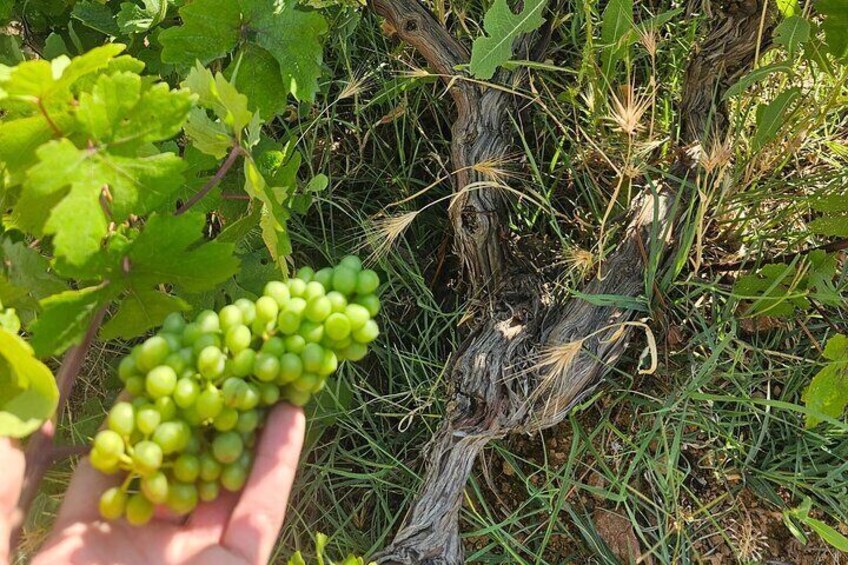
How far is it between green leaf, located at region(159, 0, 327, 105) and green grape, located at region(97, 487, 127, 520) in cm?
80

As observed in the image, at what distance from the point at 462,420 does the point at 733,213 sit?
844mm

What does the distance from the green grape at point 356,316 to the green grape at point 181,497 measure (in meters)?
0.32

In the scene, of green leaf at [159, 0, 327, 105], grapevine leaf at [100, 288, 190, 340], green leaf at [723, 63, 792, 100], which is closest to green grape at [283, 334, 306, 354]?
grapevine leaf at [100, 288, 190, 340]

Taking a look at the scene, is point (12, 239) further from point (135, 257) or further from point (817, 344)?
point (817, 344)

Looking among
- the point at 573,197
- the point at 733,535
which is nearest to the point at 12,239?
the point at 573,197

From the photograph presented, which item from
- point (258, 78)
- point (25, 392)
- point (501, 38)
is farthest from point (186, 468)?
point (501, 38)

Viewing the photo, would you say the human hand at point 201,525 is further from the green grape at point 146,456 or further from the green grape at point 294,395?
the green grape at point 146,456

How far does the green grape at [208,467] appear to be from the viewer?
1.08 metres

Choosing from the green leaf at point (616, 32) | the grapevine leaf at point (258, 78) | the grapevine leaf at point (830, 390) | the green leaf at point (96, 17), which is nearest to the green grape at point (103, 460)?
the grapevine leaf at point (258, 78)

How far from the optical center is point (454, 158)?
5.76ft

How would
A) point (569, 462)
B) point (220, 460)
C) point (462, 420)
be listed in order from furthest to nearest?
point (569, 462) → point (462, 420) → point (220, 460)

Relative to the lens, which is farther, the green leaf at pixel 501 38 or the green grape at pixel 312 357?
the green leaf at pixel 501 38

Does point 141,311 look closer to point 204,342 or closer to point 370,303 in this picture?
point 204,342

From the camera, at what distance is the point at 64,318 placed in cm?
111
